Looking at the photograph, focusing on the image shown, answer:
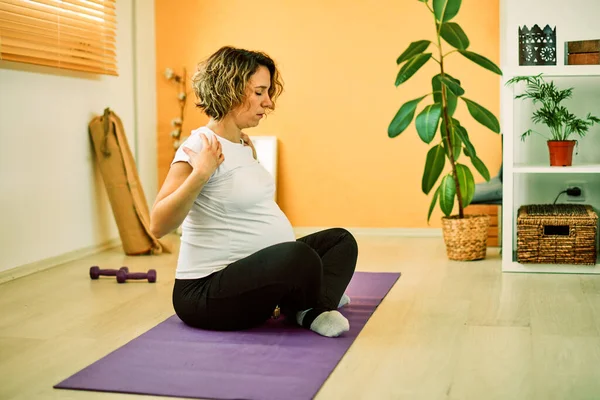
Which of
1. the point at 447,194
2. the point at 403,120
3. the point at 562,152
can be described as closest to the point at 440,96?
the point at 403,120

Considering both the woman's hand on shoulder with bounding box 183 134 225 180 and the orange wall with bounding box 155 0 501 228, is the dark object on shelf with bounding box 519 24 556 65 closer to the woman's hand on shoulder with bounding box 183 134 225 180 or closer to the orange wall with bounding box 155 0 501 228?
the orange wall with bounding box 155 0 501 228

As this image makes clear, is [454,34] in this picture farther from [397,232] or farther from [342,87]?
[397,232]

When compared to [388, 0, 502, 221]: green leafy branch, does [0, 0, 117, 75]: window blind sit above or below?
above

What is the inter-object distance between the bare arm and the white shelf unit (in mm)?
1652

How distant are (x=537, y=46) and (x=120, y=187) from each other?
2.15 meters

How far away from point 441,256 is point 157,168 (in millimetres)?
1933

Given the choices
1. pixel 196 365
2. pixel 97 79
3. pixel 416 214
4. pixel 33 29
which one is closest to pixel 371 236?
pixel 416 214

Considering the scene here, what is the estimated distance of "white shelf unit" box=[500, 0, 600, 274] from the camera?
3.55 m

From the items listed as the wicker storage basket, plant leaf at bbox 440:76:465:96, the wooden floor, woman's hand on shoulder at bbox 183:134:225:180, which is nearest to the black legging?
the wooden floor

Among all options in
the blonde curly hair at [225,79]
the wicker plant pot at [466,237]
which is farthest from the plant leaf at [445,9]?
the blonde curly hair at [225,79]

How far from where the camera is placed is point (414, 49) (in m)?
3.88

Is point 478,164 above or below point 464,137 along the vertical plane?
below

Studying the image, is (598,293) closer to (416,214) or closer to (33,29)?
(416,214)

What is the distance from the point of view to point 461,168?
391 centimetres
